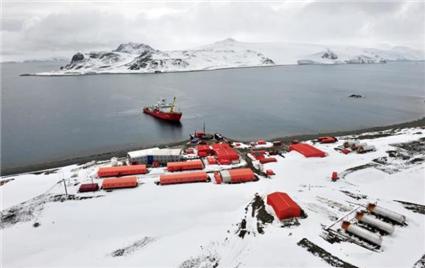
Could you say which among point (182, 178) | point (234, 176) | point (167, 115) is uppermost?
point (167, 115)

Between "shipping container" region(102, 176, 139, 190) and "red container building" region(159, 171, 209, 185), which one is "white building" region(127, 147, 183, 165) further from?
"shipping container" region(102, 176, 139, 190)

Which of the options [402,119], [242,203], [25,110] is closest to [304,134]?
[402,119]

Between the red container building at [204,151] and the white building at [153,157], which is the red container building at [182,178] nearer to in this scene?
the white building at [153,157]

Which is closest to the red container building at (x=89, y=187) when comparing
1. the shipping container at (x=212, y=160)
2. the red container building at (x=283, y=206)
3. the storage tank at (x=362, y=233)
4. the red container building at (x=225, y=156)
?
the shipping container at (x=212, y=160)

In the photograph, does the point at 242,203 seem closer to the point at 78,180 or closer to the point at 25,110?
the point at 78,180

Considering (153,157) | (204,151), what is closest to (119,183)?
(153,157)

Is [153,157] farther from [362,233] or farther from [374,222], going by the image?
[374,222]

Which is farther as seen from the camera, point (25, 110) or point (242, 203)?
point (25, 110)
